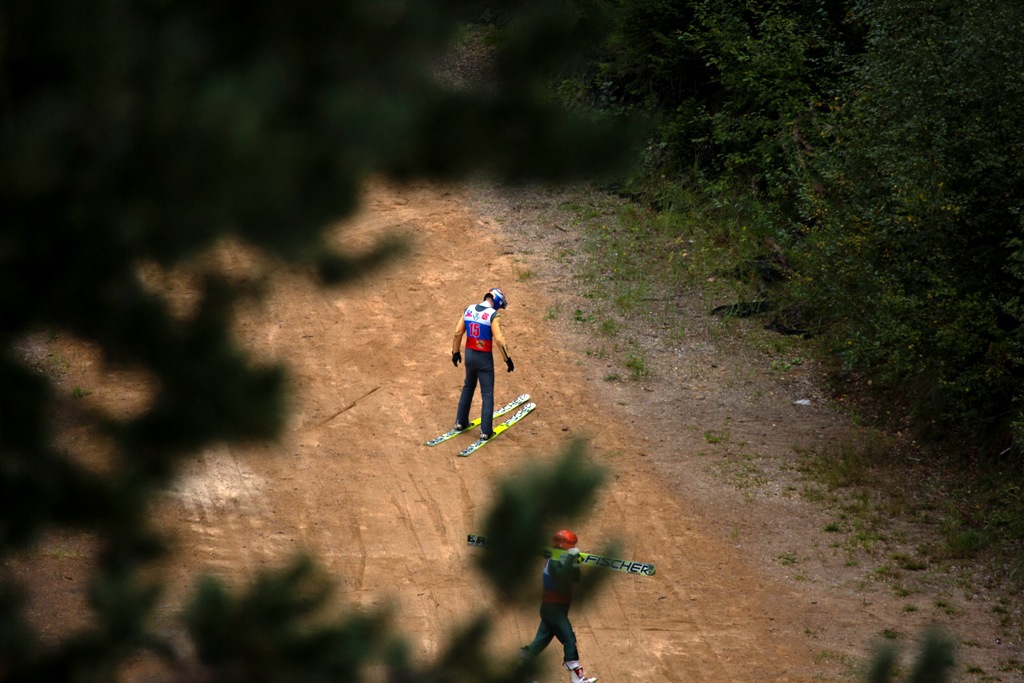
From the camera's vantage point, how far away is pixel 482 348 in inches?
562

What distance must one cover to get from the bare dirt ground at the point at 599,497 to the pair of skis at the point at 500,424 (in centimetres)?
14

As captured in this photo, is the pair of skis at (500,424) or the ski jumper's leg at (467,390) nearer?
the ski jumper's leg at (467,390)

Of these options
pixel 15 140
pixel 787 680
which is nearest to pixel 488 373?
pixel 787 680

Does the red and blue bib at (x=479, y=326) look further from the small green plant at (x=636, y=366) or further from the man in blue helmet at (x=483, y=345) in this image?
the small green plant at (x=636, y=366)

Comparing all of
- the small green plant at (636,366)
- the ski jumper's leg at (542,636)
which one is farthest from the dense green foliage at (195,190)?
the small green plant at (636,366)

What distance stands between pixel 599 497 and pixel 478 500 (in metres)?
2.11

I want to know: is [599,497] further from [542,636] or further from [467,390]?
[467,390]

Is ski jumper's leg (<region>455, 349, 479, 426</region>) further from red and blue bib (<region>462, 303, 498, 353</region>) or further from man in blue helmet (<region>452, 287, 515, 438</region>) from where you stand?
red and blue bib (<region>462, 303, 498, 353</region>)

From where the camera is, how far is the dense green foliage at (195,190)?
260cm

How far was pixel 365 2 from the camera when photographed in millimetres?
3033

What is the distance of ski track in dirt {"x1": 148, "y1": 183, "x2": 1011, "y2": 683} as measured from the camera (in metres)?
10.7

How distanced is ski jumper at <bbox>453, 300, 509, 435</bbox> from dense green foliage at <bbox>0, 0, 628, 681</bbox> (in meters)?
10.5

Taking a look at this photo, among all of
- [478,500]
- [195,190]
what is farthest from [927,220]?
[195,190]

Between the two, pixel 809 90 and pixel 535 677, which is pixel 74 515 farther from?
pixel 809 90
